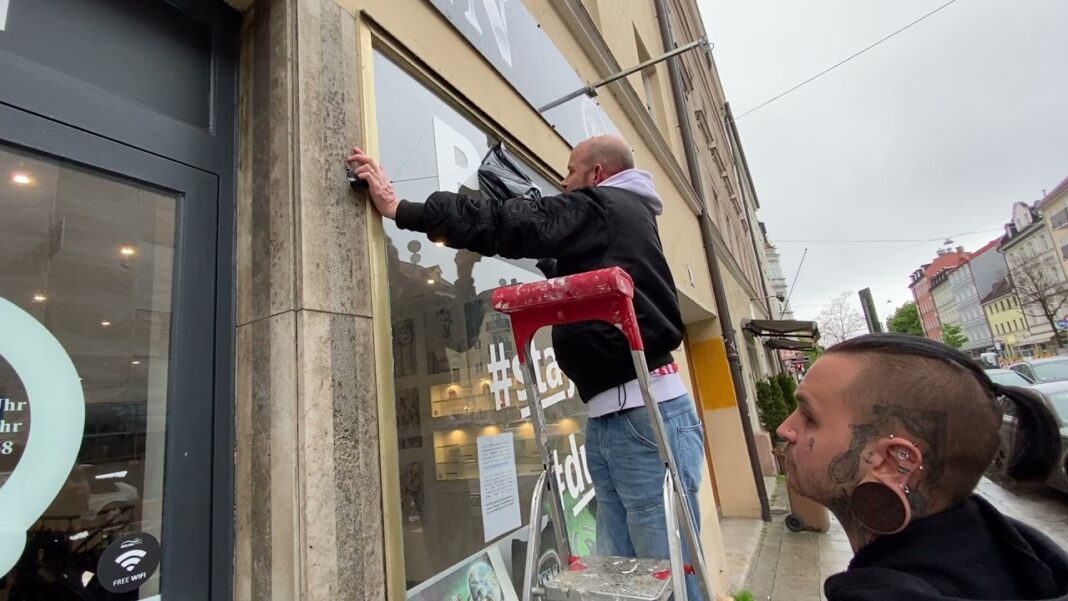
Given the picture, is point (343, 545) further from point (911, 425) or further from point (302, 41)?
point (302, 41)

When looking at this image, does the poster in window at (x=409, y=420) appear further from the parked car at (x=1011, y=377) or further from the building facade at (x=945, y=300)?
the building facade at (x=945, y=300)

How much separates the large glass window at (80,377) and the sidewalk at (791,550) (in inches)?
200

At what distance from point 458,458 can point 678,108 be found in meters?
8.36

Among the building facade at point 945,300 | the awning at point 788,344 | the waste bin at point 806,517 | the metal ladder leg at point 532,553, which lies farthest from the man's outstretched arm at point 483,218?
the building facade at point 945,300

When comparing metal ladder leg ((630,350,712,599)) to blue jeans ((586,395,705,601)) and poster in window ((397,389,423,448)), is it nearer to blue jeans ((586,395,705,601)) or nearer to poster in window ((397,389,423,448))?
blue jeans ((586,395,705,601))

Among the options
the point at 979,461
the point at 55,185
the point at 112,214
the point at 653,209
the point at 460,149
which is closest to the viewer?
the point at 979,461

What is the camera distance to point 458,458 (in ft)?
7.49

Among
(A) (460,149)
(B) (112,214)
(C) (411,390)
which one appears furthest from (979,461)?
(A) (460,149)

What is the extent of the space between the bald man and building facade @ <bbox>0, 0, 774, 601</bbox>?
304 mm

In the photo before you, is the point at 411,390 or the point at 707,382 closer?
the point at 411,390

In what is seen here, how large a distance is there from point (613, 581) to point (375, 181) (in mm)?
1527

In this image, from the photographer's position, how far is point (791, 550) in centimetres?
588

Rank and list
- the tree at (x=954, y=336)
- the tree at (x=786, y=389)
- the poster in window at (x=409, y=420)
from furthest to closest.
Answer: the tree at (x=954, y=336)
the tree at (x=786, y=389)
the poster in window at (x=409, y=420)

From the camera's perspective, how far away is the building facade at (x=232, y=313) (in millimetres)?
1210
